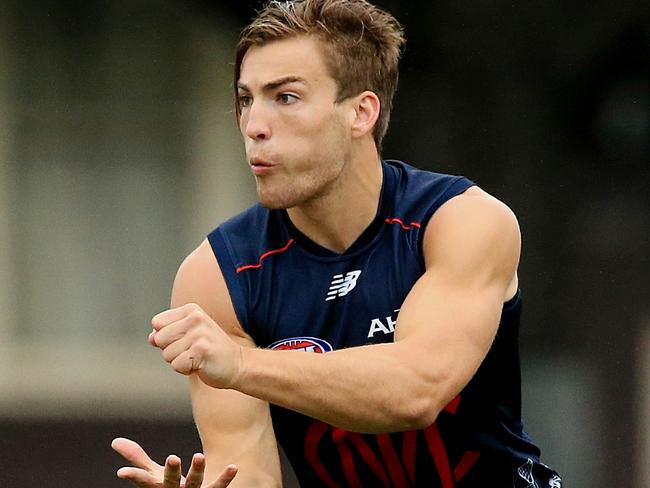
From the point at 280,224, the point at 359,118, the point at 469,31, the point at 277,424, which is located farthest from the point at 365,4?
the point at 469,31

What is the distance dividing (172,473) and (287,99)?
1.04 meters

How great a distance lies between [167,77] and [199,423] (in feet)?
13.4

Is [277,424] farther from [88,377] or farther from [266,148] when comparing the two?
[88,377]

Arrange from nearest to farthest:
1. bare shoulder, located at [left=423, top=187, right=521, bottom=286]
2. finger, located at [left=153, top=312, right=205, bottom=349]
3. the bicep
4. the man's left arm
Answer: finger, located at [left=153, top=312, right=205, bottom=349]
the man's left arm
the bicep
bare shoulder, located at [left=423, top=187, right=521, bottom=286]

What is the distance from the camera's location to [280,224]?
14.3 ft

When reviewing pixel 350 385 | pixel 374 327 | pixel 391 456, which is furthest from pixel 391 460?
pixel 350 385

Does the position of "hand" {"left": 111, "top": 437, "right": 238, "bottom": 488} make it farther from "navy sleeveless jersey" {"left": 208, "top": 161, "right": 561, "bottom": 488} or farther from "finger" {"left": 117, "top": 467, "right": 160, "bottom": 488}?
"navy sleeveless jersey" {"left": 208, "top": 161, "right": 561, "bottom": 488}

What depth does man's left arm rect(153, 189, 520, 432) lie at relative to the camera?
360cm

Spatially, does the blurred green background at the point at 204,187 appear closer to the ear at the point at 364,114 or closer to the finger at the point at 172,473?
the ear at the point at 364,114

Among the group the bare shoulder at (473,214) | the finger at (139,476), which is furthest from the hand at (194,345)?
the bare shoulder at (473,214)

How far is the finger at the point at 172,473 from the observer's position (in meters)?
3.67

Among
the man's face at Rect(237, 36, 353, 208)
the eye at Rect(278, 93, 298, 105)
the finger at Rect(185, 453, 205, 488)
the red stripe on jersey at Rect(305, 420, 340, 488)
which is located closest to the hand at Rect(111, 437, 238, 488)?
the finger at Rect(185, 453, 205, 488)

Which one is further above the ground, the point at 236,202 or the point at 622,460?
the point at 236,202

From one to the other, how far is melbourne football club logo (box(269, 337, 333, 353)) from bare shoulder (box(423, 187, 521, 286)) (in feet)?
1.18
